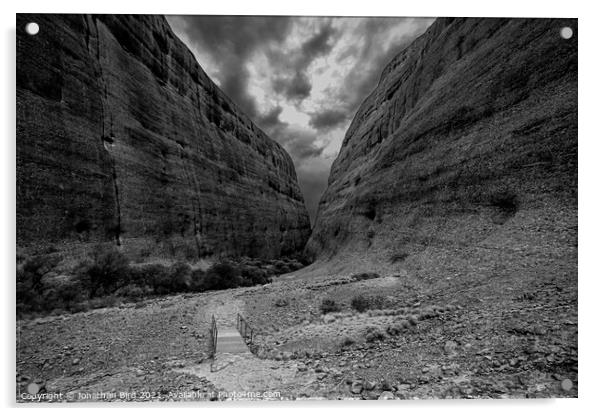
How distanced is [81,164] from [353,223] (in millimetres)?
11537

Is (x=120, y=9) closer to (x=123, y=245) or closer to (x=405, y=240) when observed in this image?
(x=123, y=245)

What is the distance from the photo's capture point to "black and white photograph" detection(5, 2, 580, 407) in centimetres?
409

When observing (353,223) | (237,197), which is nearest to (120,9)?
(353,223)

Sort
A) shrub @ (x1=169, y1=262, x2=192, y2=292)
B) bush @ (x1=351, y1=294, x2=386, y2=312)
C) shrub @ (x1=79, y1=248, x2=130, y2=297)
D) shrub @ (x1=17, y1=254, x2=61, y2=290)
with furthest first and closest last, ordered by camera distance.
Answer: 1. shrub @ (x1=169, y1=262, x2=192, y2=292)
2. shrub @ (x1=79, y1=248, x2=130, y2=297)
3. bush @ (x1=351, y1=294, x2=386, y2=312)
4. shrub @ (x1=17, y1=254, x2=61, y2=290)

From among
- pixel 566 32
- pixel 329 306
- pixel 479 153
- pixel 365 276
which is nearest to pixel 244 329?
pixel 329 306

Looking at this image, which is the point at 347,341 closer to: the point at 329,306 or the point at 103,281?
the point at 329,306

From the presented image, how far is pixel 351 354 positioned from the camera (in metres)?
4.41

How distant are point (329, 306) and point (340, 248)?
829cm

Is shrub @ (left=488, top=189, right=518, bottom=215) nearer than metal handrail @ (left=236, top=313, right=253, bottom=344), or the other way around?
metal handrail @ (left=236, top=313, right=253, bottom=344)

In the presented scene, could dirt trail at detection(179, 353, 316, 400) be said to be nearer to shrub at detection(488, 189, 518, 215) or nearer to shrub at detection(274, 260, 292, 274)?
shrub at detection(488, 189, 518, 215)

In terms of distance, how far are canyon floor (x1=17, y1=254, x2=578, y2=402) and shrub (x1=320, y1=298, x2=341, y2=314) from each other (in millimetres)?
521

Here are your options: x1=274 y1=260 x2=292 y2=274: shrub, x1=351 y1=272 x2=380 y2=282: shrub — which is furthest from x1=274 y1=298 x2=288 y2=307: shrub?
x1=274 y1=260 x2=292 y2=274: shrub

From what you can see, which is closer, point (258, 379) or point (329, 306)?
point (258, 379)

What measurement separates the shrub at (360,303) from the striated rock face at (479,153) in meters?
2.26
